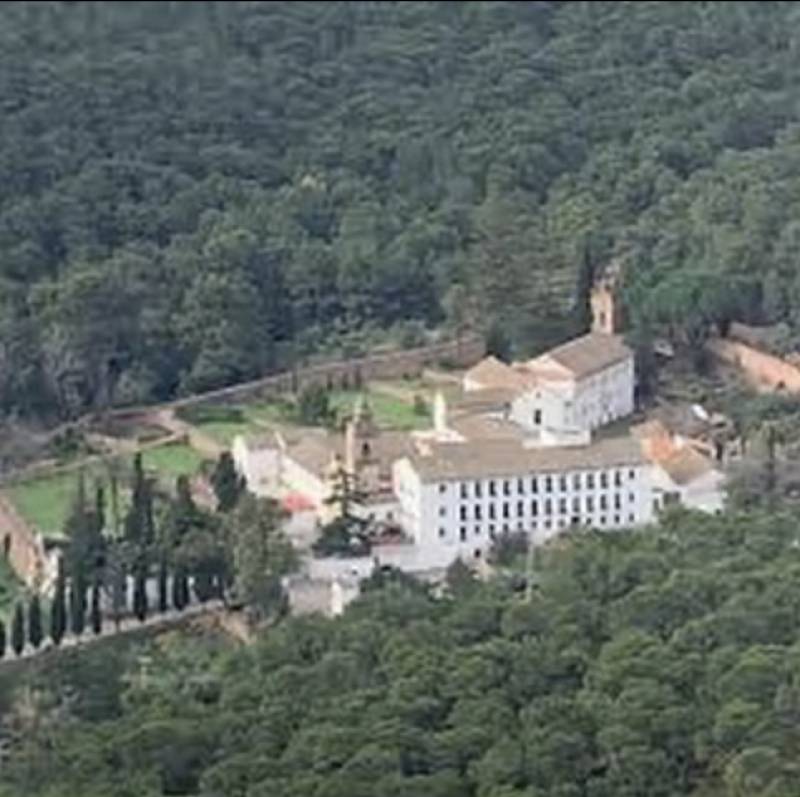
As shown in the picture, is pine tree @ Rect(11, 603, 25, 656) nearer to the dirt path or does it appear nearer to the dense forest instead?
the dirt path

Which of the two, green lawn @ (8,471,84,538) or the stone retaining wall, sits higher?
the stone retaining wall

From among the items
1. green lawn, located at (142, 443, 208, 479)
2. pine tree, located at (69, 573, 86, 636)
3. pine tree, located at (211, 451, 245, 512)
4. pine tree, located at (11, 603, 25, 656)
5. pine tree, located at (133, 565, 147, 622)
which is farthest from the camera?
green lawn, located at (142, 443, 208, 479)

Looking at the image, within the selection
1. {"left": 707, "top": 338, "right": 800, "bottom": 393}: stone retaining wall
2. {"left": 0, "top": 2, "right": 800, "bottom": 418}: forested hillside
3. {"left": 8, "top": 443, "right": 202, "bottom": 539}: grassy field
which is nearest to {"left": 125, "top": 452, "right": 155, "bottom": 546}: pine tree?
{"left": 8, "top": 443, "right": 202, "bottom": 539}: grassy field

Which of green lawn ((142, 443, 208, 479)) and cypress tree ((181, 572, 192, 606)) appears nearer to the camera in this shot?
cypress tree ((181, 572, 192, 606))

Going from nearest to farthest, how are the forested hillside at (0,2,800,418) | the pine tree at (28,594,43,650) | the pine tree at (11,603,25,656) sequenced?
the pine tree at (11,603,25,656) < the pine tree at (28,594,43,650) < the forested hillside at (0,2,800,418)

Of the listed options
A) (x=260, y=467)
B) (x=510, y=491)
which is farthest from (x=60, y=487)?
(x=510, y=491)

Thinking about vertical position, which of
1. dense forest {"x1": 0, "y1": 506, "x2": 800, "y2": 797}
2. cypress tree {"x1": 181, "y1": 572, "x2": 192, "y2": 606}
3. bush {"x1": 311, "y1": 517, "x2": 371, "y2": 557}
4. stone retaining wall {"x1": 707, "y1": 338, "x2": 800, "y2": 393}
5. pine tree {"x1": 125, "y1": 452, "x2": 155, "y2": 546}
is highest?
dense forest {"x1": 0, "y1": 506, "x2": 800, "y2": 797}

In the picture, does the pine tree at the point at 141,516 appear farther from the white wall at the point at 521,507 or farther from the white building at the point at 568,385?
Answer: the white building at the point at 568,385

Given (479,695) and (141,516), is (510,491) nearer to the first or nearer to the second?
(141,516)
